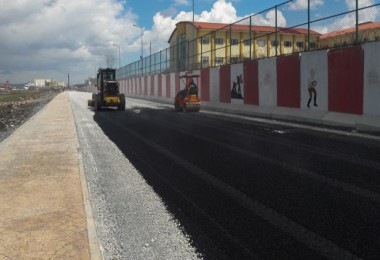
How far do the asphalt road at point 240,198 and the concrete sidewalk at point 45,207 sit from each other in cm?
30

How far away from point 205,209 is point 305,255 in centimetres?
185

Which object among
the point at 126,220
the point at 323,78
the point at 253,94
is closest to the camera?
the point at 126,220

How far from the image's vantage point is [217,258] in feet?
13.8

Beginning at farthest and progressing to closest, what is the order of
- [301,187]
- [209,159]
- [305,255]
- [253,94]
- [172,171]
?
[253,94] → [209,159] → [172,171] → [301,187] → [305,255]

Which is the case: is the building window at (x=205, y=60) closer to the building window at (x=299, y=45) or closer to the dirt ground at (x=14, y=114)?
the building window at (x=299, y=45)

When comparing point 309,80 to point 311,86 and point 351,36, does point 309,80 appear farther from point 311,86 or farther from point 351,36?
point 351,36

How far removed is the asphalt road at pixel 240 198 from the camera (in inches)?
178

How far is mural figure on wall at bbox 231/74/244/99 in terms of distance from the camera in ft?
73.3

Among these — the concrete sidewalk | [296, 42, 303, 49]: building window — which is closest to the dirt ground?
the concrete sidewalk

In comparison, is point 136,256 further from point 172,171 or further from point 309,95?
point 309,95

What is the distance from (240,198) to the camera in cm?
616

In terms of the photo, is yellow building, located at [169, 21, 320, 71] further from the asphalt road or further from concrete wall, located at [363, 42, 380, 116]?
the asphalt road

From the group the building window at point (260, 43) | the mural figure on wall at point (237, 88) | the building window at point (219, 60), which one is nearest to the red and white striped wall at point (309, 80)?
the mural figure on wall at point (237, 88)

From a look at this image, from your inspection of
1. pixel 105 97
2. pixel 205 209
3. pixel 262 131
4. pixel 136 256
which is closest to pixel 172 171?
pixel 205 209
